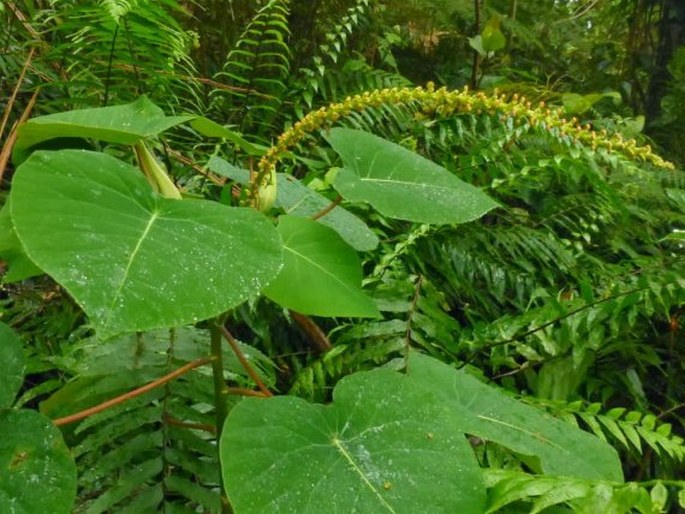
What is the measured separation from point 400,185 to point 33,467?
543 mm

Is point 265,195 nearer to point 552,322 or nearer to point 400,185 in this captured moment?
point 400,185

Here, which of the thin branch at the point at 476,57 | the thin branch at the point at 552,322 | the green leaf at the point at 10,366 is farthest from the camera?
the thin branch at the point at 476,57

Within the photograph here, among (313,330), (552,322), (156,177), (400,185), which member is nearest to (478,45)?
(552,322)

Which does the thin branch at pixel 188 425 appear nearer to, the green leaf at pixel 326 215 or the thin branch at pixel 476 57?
the green leaf at pixel 326 215

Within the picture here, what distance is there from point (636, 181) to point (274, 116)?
138 centimetres

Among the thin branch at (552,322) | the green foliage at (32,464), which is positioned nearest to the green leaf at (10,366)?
the green foliage at (32,464)

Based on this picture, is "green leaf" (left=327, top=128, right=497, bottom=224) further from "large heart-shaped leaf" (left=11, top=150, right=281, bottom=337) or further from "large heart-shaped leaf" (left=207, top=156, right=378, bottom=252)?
"large heart-shaped leaf" (left=11, top=150, right=281, bottom=337)

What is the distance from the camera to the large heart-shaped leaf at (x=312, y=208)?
93 cm

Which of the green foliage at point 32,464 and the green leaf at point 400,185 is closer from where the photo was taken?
the green foliage at point 32,464

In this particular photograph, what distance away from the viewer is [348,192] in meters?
0.79

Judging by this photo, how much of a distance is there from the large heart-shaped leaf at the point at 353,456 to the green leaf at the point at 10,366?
222 millimetres

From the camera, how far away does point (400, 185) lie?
0.86 m

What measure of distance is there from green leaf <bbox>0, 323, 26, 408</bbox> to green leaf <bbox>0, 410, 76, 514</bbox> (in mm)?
26

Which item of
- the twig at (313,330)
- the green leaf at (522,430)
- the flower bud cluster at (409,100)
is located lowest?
the twig at (313,330)
